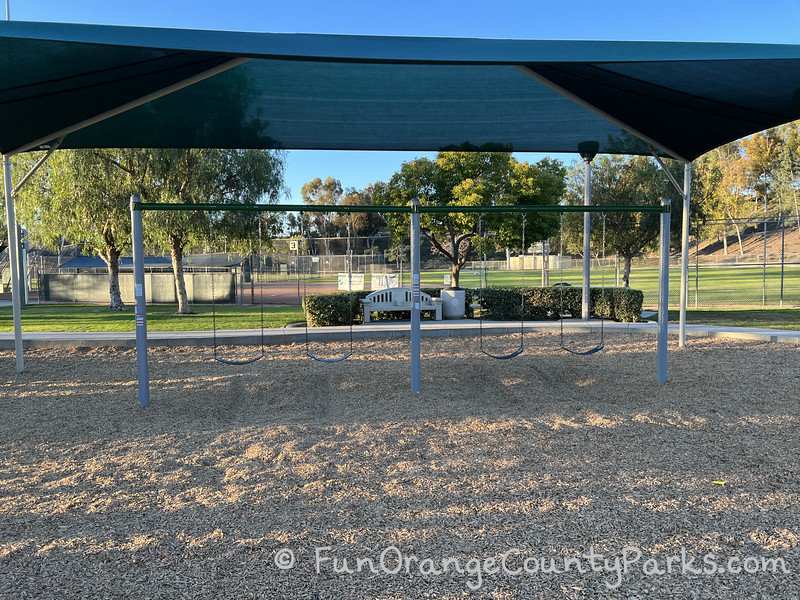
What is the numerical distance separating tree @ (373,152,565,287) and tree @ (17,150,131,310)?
25.6 feet

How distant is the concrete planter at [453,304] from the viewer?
12.6 metres

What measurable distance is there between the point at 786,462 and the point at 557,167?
1643 cm

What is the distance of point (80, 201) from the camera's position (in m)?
14.0

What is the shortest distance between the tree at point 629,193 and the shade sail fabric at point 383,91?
10703mm

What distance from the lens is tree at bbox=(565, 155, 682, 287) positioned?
17812 millimetres

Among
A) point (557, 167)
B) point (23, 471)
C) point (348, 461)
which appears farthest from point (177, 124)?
point (557, 167)

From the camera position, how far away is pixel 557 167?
1898 cm

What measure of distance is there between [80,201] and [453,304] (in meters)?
10.0

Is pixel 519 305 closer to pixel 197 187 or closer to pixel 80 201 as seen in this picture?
pixel 197 187

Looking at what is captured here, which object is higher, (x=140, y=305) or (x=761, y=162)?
(x=761, y=162)

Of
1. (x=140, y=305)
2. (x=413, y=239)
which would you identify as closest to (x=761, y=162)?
(x=413, y=239)

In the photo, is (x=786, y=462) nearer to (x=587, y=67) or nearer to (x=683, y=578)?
(x=683, y=578)

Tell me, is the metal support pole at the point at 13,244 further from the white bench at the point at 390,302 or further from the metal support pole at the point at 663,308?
the metal support pole at the point at 663,308

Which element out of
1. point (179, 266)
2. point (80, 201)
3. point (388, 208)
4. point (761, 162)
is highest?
point (761, 162)
